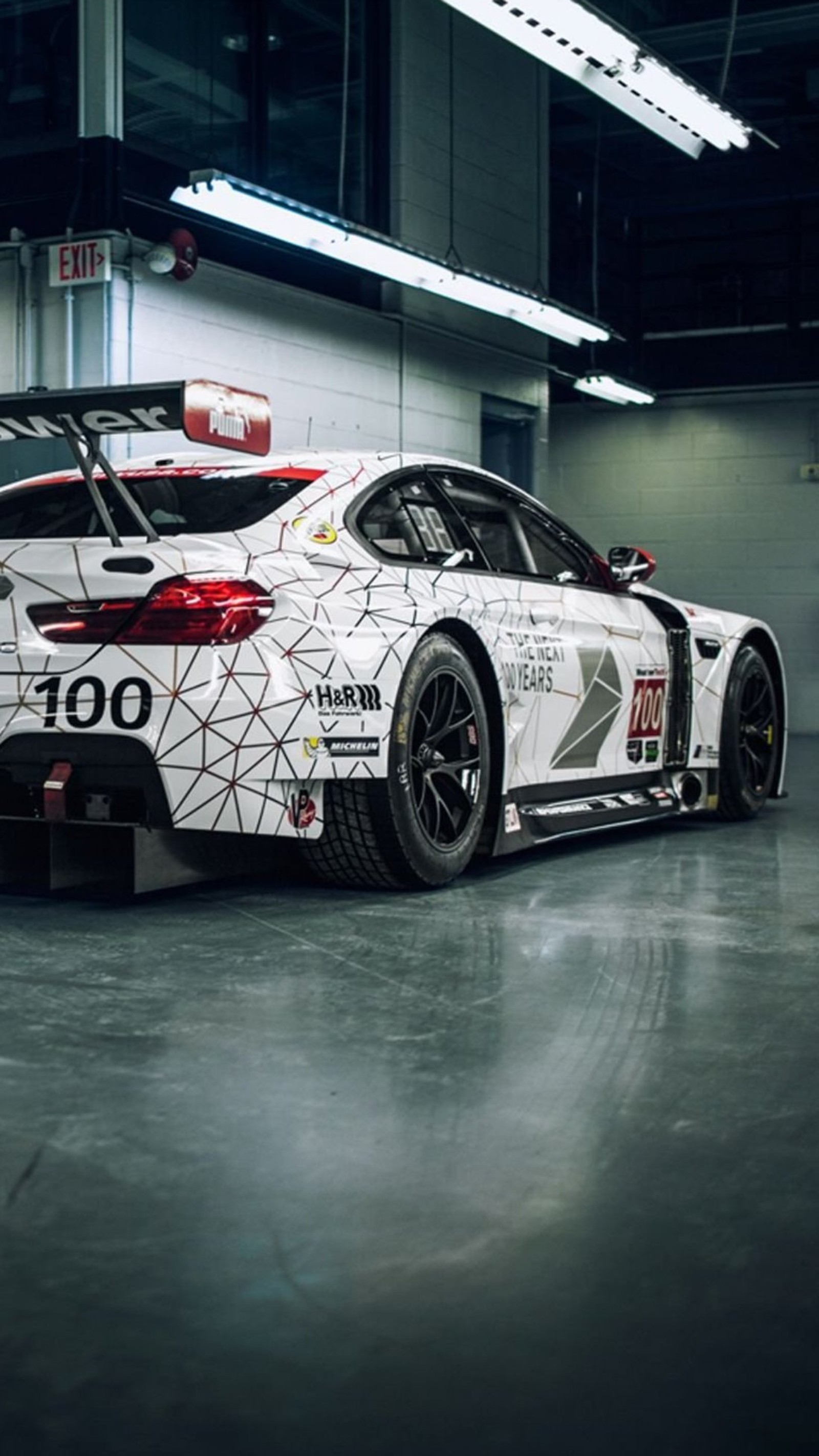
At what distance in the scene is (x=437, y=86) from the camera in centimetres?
1441

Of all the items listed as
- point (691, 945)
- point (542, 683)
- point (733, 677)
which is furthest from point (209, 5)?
point (691, 945)

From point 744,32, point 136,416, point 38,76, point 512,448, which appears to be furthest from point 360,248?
point 136,416

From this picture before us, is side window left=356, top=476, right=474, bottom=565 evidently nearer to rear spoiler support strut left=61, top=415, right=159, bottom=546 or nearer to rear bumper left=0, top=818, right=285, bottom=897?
rear spoiler support strut left=61, top=415, right=159, bottom=546

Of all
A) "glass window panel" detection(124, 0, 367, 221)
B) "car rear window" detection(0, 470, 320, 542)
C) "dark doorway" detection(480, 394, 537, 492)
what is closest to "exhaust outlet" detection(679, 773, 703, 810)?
"car rear window" detection(0, 470, 320, 542)

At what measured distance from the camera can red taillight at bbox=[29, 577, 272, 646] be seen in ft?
14.9

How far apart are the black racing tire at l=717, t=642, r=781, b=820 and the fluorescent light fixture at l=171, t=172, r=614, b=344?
12.7ft

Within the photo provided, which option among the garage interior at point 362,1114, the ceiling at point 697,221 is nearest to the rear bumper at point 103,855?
the garage interior at point 362,1114

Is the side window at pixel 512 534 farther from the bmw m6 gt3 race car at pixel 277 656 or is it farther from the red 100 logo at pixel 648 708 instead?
the red 100 logo at pixel 648 708

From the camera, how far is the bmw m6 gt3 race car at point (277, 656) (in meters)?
4.52

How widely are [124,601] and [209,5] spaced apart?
8796mm

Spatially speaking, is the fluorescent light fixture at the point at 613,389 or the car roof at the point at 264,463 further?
the fluorescent light fixture at the point at 613,389

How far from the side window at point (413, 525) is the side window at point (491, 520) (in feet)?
0.35

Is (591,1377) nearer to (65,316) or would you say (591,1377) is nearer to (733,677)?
(733,677)

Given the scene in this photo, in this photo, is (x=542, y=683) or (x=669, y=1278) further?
(x=542, y=683)
